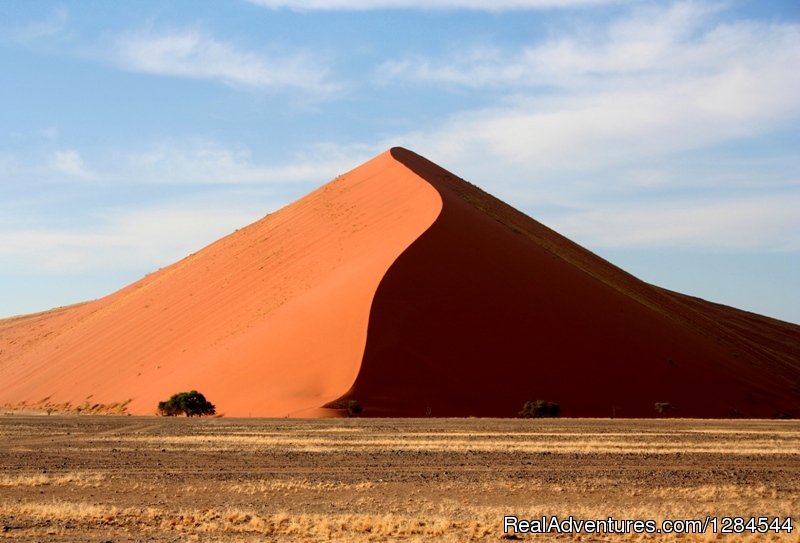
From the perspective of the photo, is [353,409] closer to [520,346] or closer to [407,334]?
[407,334]

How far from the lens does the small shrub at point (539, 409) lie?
3675cm

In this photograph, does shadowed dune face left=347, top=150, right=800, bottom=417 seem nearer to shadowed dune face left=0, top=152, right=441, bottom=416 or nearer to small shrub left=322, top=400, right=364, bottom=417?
small shrub left=322, top=400, right=364, bottom=417

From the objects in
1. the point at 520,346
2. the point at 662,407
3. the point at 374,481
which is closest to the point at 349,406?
the point at 520,346

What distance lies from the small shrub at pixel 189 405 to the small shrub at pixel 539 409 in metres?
10.9

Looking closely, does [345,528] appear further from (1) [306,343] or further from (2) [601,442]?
(1) [306,343]

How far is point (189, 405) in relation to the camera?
3875cm

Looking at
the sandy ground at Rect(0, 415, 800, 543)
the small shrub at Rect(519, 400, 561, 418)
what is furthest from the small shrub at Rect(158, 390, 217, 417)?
the small shrub at Rect(519, 400, 561, 418)

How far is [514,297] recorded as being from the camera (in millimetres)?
45344

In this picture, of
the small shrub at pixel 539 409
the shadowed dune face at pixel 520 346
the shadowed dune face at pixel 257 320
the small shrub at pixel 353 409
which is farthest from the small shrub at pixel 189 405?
the small shrub at pixel 539 409

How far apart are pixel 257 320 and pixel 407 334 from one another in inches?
356

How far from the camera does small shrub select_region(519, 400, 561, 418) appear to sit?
121ft

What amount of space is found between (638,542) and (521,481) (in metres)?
5.55

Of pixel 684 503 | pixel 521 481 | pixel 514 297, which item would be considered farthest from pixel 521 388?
pixel 684 503

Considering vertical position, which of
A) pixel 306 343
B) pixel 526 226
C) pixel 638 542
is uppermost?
pixel 526 226
